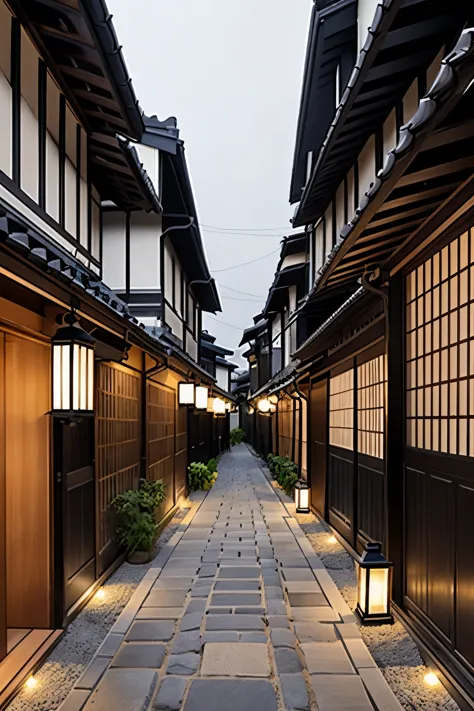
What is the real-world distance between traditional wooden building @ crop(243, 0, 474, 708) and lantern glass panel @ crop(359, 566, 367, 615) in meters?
0.45

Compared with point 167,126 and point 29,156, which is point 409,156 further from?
point 167,126

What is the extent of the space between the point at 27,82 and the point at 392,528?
7.22m

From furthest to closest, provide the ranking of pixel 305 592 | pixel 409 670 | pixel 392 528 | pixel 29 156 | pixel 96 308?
pixel 305 592
pixel 29 156
pixel 392 528
pixel 96 308
pixel 409 670

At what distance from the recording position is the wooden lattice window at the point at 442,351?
536cm

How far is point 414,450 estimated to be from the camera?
691 centimetres

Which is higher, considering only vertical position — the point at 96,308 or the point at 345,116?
the point at 345,116

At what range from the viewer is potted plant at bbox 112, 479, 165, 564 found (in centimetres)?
996

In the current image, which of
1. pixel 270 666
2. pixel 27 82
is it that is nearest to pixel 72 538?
pixel 270 666

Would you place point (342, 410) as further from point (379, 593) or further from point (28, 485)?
point (28, 485)

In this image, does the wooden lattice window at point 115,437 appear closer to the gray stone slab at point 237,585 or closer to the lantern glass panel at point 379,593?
the gray stone slab at point 237,585

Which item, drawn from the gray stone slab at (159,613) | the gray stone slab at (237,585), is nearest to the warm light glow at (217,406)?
the gray stone slab at (237,585)

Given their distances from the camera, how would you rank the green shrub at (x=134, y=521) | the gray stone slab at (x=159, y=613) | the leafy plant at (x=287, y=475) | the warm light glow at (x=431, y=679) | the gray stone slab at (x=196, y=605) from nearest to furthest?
the warm light glow at (x=431, y=679)
the gray stone slab at (x=159, y=613)
the gray stone slab at (x=196, y=605)
the green shrub at (x=134, y=521)
the leafy plant at (x=287, y=475)

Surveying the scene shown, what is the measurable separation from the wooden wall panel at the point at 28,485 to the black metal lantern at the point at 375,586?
3.55 metres

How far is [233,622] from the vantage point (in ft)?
24.4
